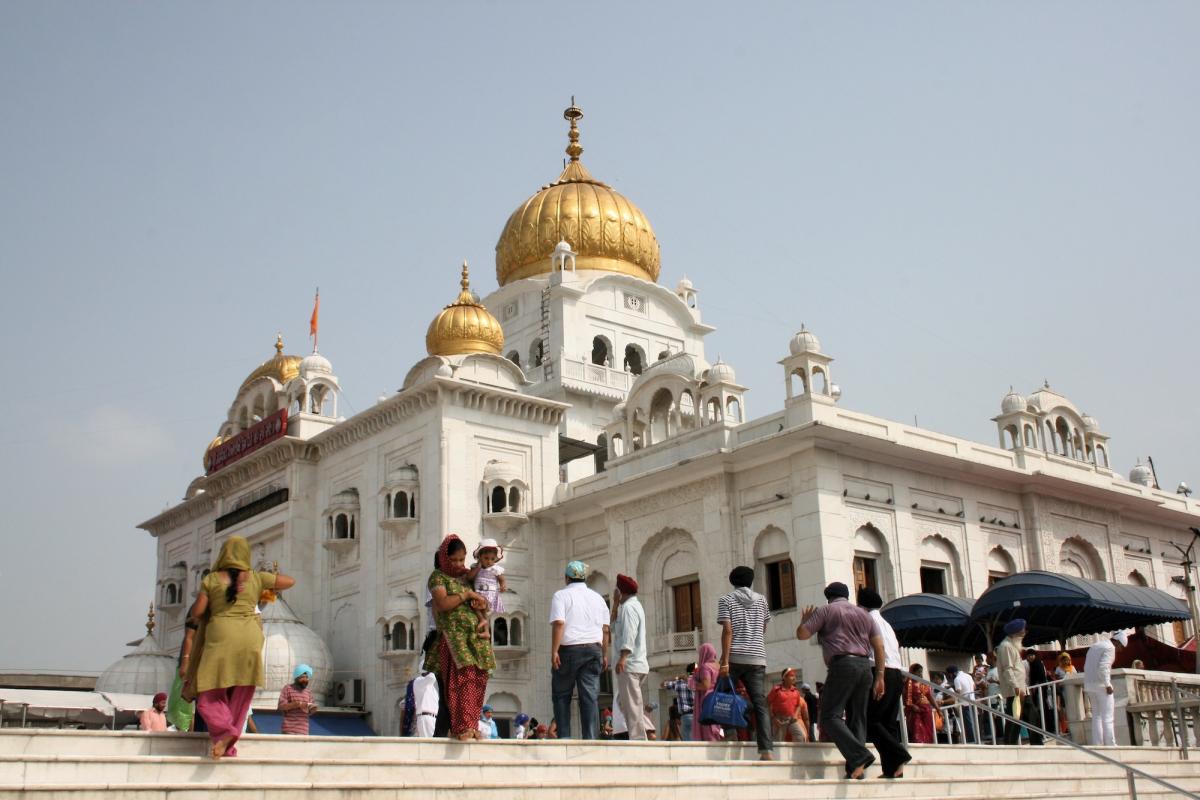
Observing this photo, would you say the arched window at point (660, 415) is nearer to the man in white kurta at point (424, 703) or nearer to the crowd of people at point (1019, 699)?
the crowd of people at point (1019, 699)

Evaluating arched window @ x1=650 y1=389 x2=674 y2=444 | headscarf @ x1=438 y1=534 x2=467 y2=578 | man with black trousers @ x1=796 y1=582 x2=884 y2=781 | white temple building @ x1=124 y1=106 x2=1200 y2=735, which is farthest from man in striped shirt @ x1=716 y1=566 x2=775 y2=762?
arched window @ x1=650 y1=389 x2=674 y2=444

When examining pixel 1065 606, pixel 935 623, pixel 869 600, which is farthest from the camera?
pixel 935 623

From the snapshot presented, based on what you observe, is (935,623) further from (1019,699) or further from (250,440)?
(250,440)

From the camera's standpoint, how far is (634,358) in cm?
3600

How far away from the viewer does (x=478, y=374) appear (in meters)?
30.7

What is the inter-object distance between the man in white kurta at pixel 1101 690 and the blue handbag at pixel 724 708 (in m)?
5.55

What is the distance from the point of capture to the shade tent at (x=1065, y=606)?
1952cm

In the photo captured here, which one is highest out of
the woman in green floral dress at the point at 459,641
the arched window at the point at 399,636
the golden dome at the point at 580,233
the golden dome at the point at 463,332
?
the golden dome at the point at 580,233

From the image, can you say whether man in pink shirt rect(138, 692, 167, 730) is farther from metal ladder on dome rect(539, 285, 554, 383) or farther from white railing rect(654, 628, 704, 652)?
metal ladder on dome rect(539, 285, 554, 383)

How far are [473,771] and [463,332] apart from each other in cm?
2470

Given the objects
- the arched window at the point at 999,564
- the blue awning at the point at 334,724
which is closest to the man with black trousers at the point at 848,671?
the arched window at the point at 999,564

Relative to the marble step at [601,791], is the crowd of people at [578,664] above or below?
above

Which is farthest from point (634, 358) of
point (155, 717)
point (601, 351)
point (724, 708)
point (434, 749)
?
point (434, 749)

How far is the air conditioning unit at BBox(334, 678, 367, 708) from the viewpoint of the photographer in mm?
28658
